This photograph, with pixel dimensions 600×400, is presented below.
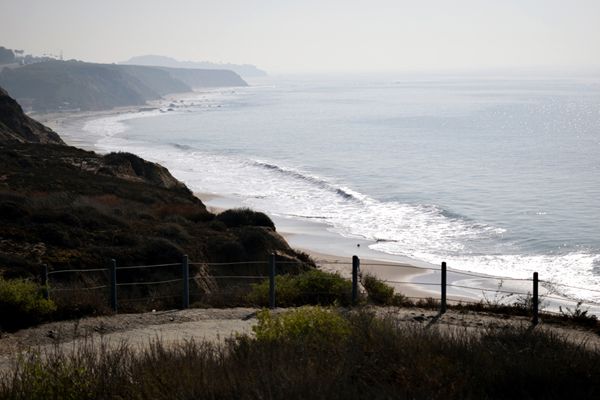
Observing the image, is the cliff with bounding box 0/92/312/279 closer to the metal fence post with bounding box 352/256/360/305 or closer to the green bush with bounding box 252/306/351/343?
the metal fence post with bounding box 352/256/360/305

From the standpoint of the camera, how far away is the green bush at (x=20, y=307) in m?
11.9

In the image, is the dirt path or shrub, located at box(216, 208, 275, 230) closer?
the dirt path

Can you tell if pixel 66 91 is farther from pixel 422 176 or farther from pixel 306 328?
pixel 306 328

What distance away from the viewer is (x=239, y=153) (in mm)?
74375

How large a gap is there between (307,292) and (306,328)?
548 cm

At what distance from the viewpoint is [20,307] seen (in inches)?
474

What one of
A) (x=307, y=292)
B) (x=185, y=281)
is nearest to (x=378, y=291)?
(x=307, y=292)

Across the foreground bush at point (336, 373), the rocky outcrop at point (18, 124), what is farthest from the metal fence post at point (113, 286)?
the rocky outcrop at point (18, 124)

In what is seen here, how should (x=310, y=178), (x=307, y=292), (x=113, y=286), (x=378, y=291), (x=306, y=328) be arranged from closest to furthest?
1. (x=306, y=328)
2. (x=113, y=286)
3. (x=307, y=292)
4. (x=378, y=291)
5. (x=310, y=178)

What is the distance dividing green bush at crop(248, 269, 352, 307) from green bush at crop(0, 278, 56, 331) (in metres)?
3.61

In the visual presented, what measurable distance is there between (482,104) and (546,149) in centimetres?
7725

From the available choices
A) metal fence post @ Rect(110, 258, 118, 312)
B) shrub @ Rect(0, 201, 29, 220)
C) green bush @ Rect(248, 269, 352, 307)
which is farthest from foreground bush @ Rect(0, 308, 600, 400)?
shrub @ Rect(0, 201, 29, 220)

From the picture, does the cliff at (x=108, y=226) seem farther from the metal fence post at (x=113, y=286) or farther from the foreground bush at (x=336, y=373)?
the foreground bush at (x=336, y=373)

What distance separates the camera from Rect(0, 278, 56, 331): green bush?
1195cm
